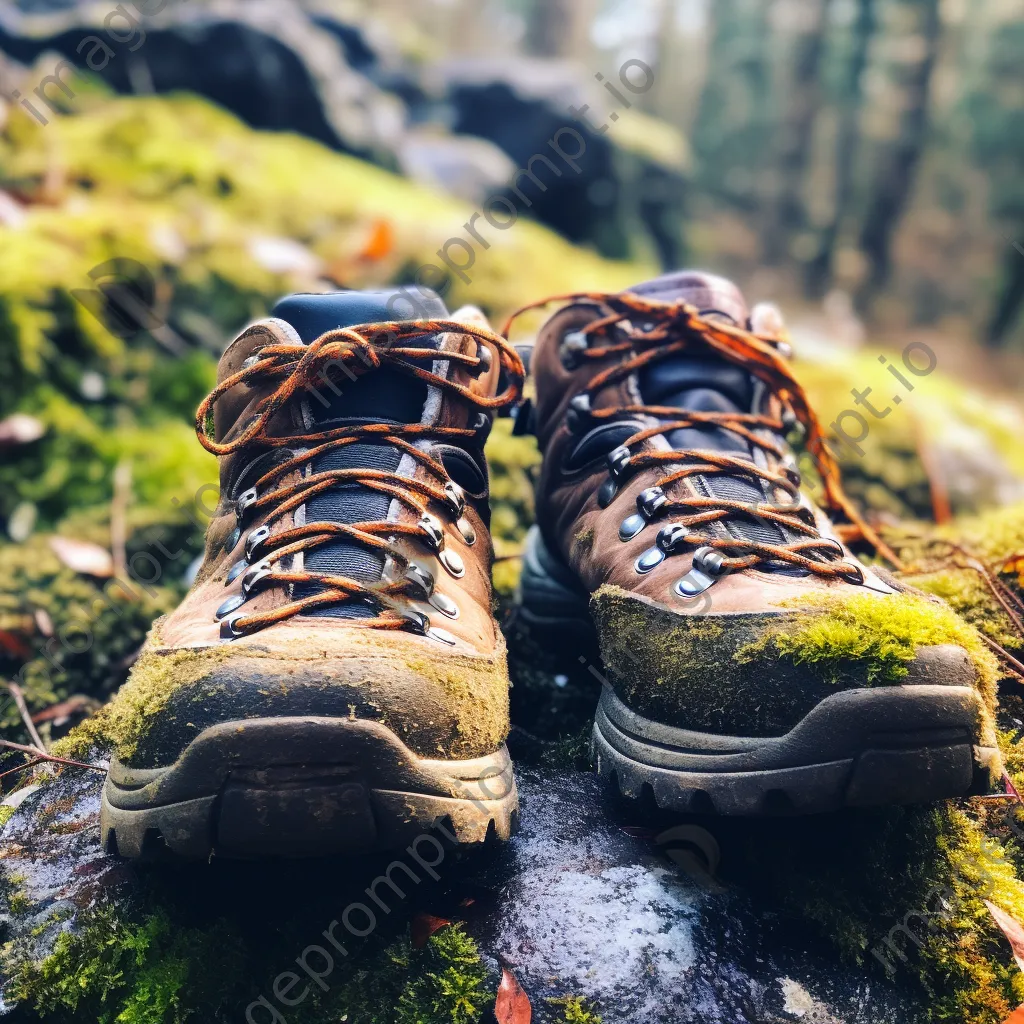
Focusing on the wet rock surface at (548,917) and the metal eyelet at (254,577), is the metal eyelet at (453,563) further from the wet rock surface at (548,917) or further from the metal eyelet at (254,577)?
the wet rock surface at (548,917)

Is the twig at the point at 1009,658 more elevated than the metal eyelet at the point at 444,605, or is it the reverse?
the twig at the point at 1009,658

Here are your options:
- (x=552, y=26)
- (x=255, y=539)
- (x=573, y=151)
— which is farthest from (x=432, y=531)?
(x=552, y=26)

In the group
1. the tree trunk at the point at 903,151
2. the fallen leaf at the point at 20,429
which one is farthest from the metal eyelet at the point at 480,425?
the tree trunk at the point at 903,151

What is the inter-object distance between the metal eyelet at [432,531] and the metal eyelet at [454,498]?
0.08 m

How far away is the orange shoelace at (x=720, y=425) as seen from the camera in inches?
66.0

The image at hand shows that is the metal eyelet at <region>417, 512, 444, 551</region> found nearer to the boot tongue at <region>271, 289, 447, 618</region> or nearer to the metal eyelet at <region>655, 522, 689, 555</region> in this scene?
the boot tongue at <region>271, 289, 447, 618</region>

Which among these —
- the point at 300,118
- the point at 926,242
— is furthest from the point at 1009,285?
the point at 300,118

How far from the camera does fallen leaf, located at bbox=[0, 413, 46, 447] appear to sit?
3184 mm

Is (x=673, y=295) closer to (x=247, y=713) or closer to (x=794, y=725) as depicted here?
(x=794, y=725)

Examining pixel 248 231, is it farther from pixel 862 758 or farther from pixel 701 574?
pixel 862 758

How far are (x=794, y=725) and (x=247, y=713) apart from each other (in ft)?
2.85

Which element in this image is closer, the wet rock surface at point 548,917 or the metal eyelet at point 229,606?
the wet rock surface at point 548,917

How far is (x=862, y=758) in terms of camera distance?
4.25 ft

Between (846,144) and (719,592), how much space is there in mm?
21393
